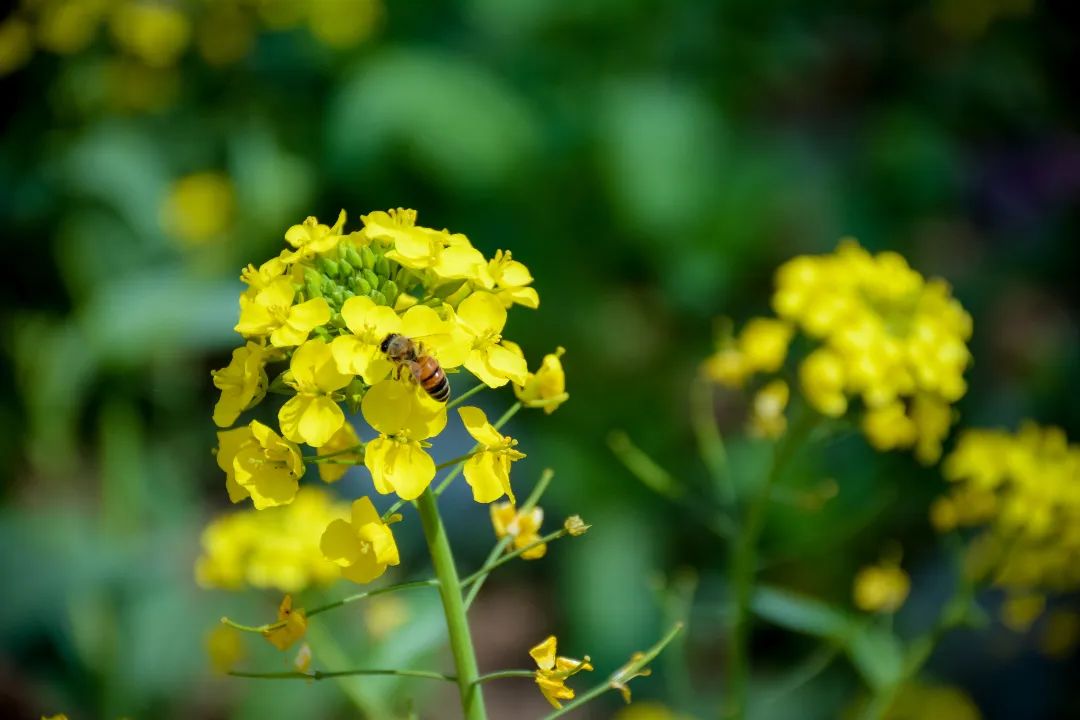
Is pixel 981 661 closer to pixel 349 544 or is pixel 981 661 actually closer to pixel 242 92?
pixel 349 544

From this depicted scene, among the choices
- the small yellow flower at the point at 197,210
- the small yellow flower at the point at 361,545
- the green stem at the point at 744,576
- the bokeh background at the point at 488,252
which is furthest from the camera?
the small yellow flower at the point at 197,210

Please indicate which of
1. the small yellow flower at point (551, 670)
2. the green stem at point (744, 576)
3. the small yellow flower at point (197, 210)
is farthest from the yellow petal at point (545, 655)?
the small yellow flower at point (197, 210)

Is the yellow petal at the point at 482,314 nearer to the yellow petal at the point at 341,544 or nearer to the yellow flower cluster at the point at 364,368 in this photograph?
the yellow flower cluster at the point at 364,368

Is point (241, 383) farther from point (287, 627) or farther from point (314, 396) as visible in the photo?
point (287, 627)

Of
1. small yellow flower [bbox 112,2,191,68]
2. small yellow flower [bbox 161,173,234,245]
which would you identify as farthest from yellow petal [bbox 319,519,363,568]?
small yellow flower [bbox 112,2,191,68]

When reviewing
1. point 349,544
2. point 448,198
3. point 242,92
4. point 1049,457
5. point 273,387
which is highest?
point 242,92

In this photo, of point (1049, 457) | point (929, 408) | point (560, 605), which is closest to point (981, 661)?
point (560, 605)
